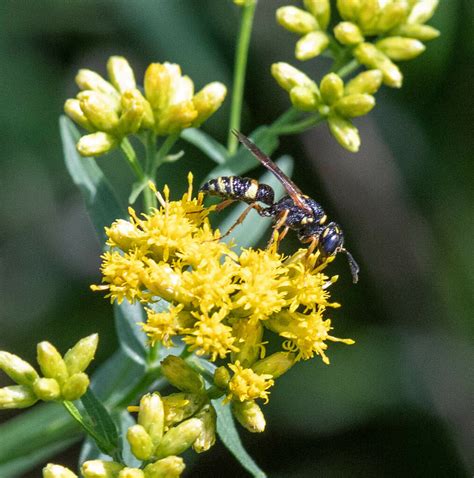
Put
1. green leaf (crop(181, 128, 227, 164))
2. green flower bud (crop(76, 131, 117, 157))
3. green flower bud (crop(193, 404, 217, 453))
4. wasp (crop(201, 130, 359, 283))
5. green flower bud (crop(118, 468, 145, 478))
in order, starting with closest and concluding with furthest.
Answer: green flower bud (crop(118, 468, 145, 478))
green flower bud (crop(193, 404, 217, 453))
wasp (crop(201, 130, 359, 283))
green flower bud (crop(76, 131, 117, 157))
green leaf (crop(181, 128, 227, 164))

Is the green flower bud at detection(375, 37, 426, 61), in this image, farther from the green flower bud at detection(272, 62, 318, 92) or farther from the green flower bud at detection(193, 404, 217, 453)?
the green flower bud at detection(193, 404, 217, 453)

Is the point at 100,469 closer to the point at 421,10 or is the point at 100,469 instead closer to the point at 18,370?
the point at 18,370

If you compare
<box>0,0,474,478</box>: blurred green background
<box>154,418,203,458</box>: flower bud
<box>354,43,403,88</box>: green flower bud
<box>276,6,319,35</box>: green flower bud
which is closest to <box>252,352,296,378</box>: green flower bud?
<box>154,418,203,458</box>: flower bud

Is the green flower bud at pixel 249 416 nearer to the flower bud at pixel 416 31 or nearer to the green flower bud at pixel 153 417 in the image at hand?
the green flower bud at pixel 153 417

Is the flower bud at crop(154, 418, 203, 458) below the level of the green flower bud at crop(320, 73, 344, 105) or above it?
below

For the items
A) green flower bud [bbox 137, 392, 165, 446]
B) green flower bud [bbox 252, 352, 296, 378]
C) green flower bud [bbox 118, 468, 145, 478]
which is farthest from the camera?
green flower bud [bbox 252, 352, 296, 378]

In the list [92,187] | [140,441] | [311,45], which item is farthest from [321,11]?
[140,441]
